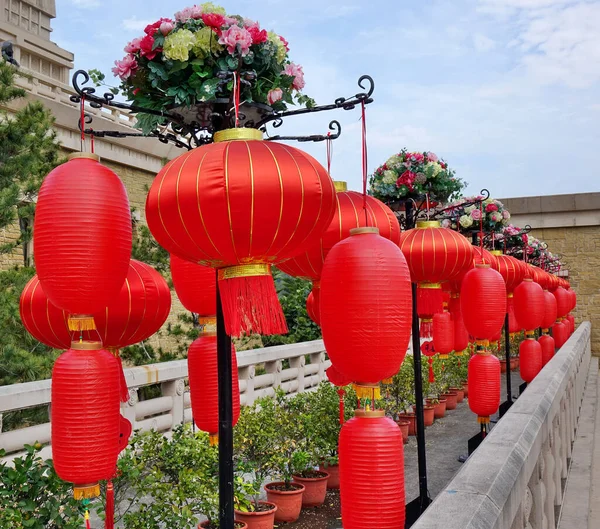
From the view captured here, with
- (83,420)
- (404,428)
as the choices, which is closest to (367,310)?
(83,420)

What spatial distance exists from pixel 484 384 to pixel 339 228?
301 centimetres

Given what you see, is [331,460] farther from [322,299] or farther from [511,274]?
[511,274]

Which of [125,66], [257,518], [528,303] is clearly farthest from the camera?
[528,303]

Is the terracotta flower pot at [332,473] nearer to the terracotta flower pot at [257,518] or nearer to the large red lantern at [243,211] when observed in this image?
the terracotta flower pot at [257,518]

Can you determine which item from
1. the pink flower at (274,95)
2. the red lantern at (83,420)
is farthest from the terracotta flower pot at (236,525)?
the pink flower at (274,95)

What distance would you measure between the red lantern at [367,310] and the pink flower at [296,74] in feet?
2.44

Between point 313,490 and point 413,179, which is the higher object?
point 413,179

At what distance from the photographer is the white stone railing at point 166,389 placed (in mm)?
4516

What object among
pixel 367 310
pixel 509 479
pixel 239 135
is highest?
pixel 239 135

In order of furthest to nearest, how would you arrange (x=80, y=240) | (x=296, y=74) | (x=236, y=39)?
(x=296, y=74) < (x=236, y=39) < (x=80, y=240)

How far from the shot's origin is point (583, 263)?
20.9 m

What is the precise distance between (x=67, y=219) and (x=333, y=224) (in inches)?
49.1

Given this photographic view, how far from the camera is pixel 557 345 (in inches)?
546

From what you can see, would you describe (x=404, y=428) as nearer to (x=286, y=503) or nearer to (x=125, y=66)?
(x=286, y=503)
